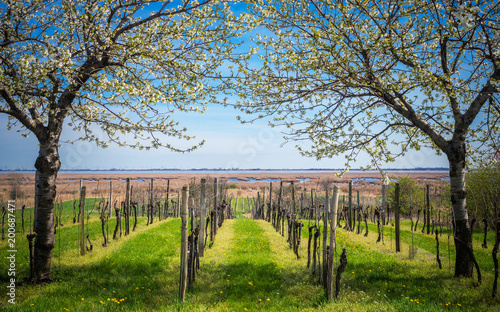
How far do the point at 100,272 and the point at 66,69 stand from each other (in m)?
6.09

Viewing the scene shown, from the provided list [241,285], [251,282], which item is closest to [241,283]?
[241,285]

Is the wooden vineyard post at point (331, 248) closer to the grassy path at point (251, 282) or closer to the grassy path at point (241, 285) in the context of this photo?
the grassy path at point (241, 285)

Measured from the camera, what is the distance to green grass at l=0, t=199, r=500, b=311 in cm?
589

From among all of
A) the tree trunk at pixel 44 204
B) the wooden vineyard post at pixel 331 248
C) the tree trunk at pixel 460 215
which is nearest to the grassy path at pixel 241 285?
the wooden vineyard post at pixel 331 248

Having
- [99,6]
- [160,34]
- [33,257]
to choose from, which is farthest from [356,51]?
[33,257]

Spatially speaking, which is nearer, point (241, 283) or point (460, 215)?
point (241, 283)

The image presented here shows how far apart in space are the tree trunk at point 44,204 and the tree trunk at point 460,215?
11.3 m

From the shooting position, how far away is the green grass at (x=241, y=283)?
19.3 feet

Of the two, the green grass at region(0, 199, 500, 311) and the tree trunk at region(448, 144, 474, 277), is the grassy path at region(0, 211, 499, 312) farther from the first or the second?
the tree trunk at region(448, 144, 474, 277)

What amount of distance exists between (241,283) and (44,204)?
5.76 m

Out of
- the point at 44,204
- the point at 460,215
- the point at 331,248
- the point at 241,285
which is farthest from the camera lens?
the point at 460,215

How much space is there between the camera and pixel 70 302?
233 inches

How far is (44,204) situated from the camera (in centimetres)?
717

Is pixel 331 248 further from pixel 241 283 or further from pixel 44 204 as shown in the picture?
pixel 44 204
